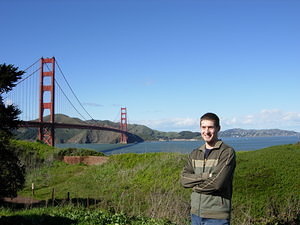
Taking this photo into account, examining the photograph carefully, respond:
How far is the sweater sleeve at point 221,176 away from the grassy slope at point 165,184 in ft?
12.1

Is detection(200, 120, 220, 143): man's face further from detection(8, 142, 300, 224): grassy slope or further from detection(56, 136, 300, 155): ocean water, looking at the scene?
detection(56, 136, 300, 155): ocean water

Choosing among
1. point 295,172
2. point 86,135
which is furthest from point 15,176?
point 86,135

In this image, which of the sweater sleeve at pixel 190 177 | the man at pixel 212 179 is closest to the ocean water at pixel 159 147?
the sweater sleeve at pixel 190 177

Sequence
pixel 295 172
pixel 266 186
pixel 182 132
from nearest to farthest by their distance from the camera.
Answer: pixel 266 186
pixel 295 172
pixel 182 132

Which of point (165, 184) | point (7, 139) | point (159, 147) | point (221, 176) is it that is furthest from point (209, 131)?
point (159, 147)

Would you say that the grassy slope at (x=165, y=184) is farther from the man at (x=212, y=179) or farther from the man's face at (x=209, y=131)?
the man's face at (x=209, y=131)

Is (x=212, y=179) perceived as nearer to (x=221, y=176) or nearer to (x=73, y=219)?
(x=221, y=176)

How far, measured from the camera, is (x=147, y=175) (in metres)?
13.1

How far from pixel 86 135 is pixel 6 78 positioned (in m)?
84.7

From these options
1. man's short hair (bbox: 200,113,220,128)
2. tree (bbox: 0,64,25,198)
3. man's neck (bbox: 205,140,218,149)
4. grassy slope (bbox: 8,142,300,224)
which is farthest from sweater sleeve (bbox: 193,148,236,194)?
tree (bbox: 0,64,25,198)

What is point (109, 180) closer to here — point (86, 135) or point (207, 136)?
point (207, 136)

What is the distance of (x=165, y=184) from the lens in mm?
11375

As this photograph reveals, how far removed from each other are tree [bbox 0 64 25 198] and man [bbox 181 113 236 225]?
671 centimetres

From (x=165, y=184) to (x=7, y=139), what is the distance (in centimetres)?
494
